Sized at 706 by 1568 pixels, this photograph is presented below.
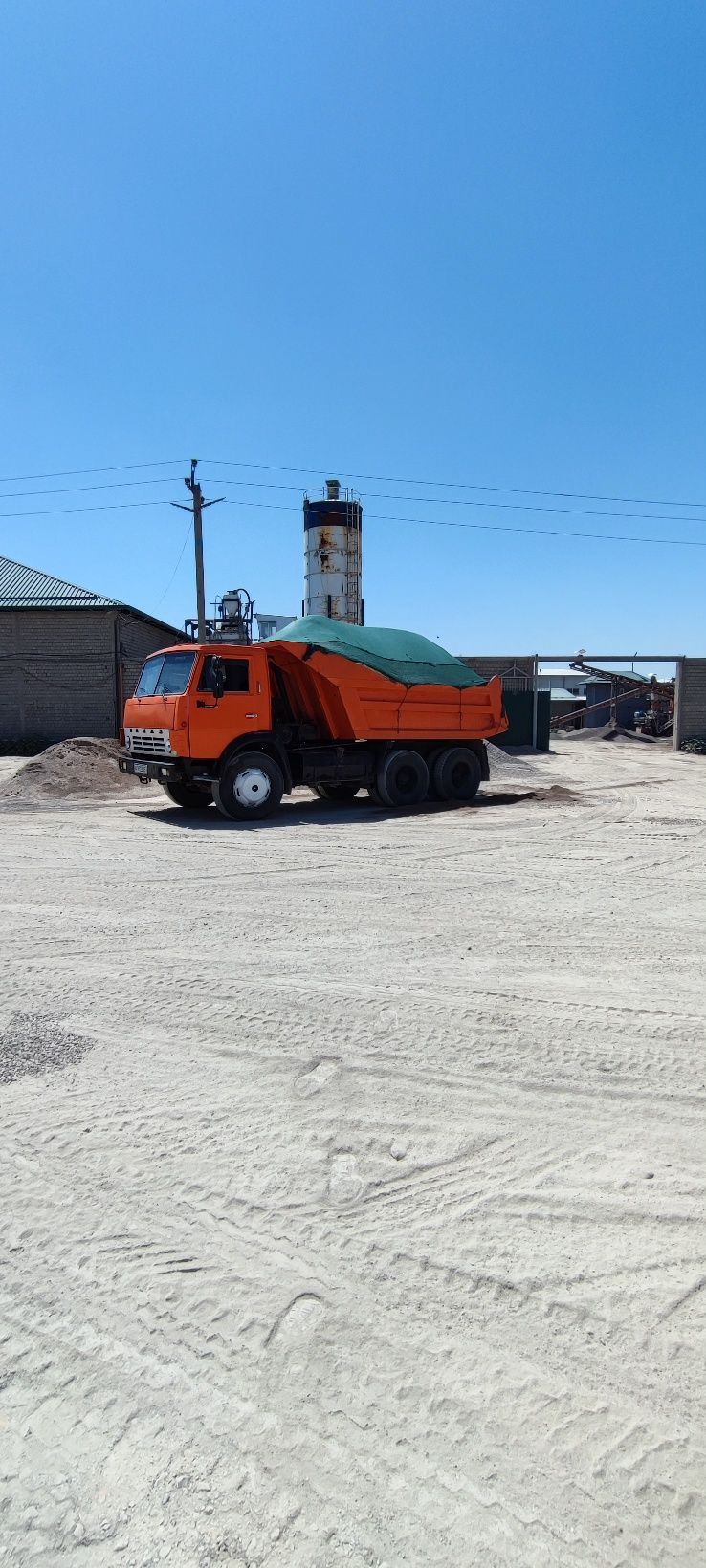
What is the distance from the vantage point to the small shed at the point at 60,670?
83.4 ft

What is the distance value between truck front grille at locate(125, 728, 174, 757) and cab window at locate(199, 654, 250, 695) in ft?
2.78

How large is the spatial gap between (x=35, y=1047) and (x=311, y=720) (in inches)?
380

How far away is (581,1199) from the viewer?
3.11 meters

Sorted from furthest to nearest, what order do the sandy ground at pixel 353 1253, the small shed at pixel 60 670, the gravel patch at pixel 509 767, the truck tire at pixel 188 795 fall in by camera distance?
the small shed at pixel 60 670, the gravel patch at pixel 509 767, the truck tire at pixel 188 795, the sandy ground at pixel 353 1253

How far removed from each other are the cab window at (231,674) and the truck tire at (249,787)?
36.9 inches

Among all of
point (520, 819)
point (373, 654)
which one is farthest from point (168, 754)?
Answer: point (520, 819)

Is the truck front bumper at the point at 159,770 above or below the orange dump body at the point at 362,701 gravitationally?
below

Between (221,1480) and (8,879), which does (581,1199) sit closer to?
(221,1480)

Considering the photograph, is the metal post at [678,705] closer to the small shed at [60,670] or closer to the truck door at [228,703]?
the small shed at [60,670]

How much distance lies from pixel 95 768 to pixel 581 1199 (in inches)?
614

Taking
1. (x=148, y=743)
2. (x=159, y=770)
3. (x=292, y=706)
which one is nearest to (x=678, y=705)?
(x=292, y=706)

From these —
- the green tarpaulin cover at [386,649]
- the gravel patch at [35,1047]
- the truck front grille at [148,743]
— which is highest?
the green tarpaulin cover at [386,649]

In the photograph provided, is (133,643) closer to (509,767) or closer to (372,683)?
(509,767)

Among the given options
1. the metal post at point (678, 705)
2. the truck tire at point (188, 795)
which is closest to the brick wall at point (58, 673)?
the truck tire at point (188, 795)
